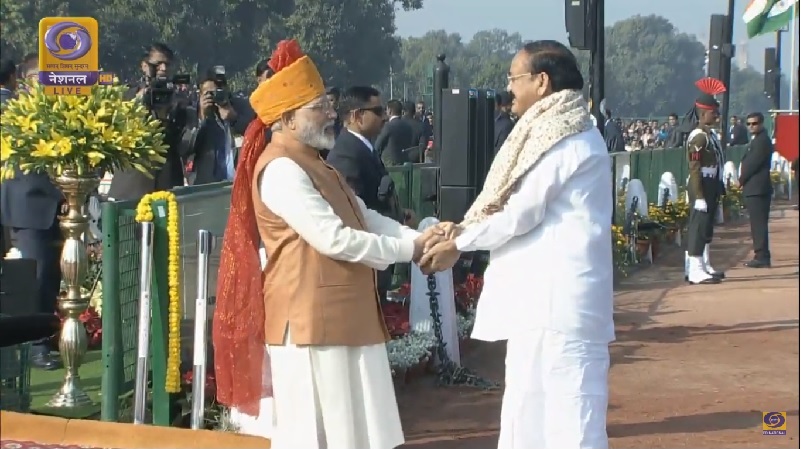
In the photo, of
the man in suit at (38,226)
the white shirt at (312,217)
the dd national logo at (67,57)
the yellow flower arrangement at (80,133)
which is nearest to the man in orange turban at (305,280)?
the white shirt at (312,217)

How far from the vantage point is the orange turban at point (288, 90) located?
4.37m

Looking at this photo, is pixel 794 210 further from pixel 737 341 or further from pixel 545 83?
pixel 545 83

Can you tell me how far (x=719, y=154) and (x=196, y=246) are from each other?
7528mm

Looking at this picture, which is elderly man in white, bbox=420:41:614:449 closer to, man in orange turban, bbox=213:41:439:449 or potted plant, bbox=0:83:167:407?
man in orange turban, bbox=213:41:439:449

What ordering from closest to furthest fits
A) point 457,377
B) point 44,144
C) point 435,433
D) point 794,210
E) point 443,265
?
point 443,265
point 44,144
point 435,433
point 457,377
point 794,210

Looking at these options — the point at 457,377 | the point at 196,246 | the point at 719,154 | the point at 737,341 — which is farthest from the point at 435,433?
the point at 719,154

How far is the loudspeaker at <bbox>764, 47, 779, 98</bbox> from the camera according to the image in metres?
30.0

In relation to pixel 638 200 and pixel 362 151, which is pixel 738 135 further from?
pixel 362 151

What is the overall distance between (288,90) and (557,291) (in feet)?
4.27

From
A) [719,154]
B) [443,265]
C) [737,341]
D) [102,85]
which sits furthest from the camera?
[719,154]

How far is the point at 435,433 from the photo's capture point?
6547 millimetres

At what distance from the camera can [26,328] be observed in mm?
5836

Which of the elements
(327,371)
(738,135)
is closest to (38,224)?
(327,371)

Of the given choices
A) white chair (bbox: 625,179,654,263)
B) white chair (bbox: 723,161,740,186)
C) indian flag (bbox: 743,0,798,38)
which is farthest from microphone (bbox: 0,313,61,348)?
white chair (bbox: 723,161,740,186)
